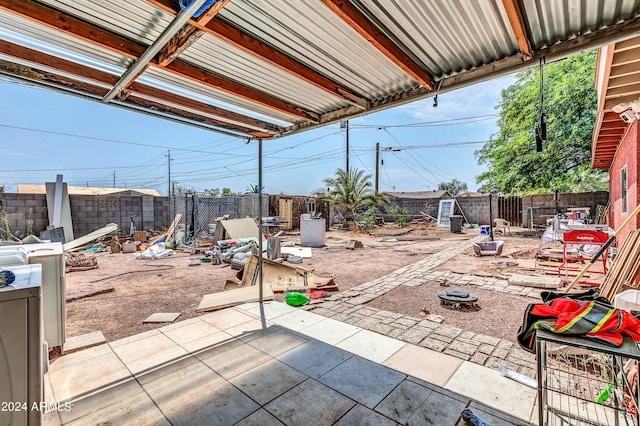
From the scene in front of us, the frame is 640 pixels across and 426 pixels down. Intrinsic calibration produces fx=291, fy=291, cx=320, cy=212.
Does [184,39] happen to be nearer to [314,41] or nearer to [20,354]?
[314,41]

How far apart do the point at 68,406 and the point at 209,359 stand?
0.90m

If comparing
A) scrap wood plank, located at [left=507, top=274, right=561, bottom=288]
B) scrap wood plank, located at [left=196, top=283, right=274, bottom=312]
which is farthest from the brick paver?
scrap wood plank, located at [left=196, top=283, right=274, bottom=312]

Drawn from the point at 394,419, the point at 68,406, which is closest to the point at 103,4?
the point at 68,406

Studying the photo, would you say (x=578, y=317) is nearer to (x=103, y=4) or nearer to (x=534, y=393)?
(x=534, y=393)

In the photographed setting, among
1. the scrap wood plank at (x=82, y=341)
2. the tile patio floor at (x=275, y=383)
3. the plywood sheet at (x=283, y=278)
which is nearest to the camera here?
the tile patio floor at (x=275, y=383)

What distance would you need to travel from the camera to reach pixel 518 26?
1603 millimetres

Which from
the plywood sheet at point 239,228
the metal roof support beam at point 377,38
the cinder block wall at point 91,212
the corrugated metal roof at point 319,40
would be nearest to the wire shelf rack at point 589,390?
the metal roof support beam at point 377,38

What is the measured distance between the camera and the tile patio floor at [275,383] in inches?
70.0

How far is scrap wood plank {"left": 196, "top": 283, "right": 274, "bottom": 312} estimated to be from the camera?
372 cm

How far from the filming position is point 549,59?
1.85 metres

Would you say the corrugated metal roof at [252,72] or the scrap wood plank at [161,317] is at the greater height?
the corrugated metal roof at [252,72]

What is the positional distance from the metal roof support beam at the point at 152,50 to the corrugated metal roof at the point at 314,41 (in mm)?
60

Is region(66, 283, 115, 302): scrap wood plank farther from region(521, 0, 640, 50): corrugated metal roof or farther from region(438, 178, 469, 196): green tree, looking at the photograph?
region(438, 178, 469, 196): green tree

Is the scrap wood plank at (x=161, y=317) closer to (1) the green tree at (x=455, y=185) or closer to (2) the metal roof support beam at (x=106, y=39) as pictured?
(2) the metal roof support beam at (x=106, y=39)
